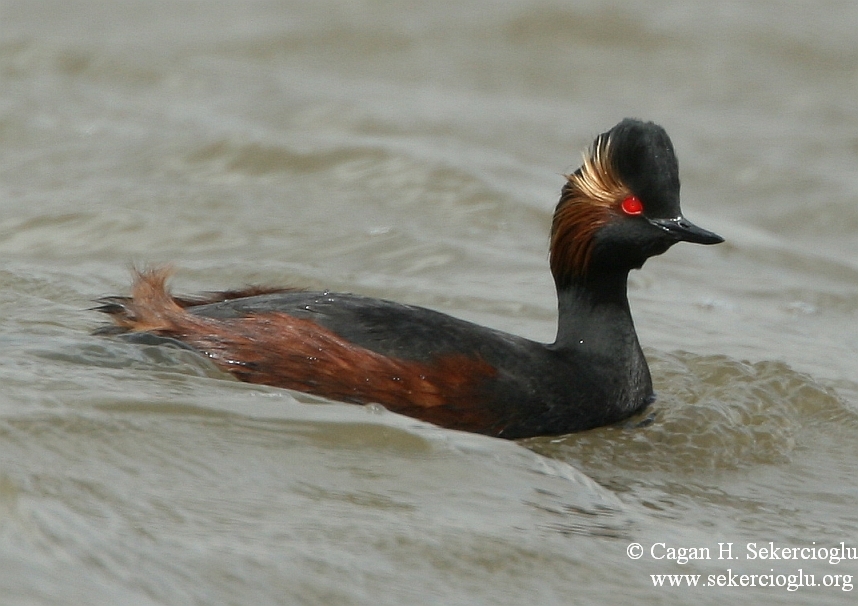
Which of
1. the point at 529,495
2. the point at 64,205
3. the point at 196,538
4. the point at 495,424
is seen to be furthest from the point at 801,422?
the point at 64,205

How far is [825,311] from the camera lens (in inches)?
394

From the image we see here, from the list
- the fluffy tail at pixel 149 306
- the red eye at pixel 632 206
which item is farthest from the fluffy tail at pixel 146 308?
the red eye at pixel 632 206

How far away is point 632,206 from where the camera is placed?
6871 mm

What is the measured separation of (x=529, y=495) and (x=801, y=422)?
240cm

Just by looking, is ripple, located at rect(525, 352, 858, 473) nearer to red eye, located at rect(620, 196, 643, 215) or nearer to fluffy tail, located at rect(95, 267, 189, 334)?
red eye, located at rect(620, 196, 643, 215)

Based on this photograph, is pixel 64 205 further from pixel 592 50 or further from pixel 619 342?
pixel 592 50

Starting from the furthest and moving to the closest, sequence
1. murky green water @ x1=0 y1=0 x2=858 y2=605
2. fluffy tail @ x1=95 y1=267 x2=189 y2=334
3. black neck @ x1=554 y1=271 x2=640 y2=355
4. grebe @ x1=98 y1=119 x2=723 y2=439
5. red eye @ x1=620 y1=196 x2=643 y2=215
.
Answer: black neck @ x1=554 y1=271 x2=640 y2=355
red eye @ x1=620 y1=196 x2=643 y2=215
fluffy tail @ x1=95 y1=267 x2=189 y2=334
grebe @ x1=98 y1=119 x2=723 y2=439
murky green water @ x1=0 y1=0 x2=858 y2=605

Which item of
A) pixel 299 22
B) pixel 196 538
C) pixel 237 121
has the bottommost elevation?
pixel 196 538

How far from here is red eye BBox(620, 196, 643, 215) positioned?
6867 millimetres

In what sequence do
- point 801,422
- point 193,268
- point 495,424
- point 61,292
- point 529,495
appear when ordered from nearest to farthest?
point 529,495 < point 495,424 < point 801,422 < point 61,292 < point 193,268

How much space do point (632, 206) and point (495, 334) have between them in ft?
2.78

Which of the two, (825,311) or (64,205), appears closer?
(825,311)

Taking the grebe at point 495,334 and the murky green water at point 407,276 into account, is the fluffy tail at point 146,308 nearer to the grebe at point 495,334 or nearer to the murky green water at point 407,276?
the grebe at point 495,334

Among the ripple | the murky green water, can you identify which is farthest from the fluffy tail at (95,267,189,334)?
the ripple
